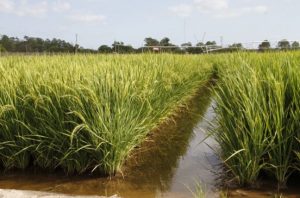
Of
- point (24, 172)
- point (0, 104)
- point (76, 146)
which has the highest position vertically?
point (0, 104)

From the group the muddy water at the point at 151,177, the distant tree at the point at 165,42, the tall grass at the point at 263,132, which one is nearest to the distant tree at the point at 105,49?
the distant tree at the point at 165,42

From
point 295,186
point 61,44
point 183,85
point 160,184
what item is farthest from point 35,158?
point 61,44

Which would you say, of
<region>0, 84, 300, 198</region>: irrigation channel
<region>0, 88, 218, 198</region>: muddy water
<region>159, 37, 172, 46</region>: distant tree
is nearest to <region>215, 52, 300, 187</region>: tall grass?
<region>0, 84, 300, 198</region>: irrigation channel

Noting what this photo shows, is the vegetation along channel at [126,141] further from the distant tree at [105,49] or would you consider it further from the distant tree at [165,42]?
the distant tree at [165,42]

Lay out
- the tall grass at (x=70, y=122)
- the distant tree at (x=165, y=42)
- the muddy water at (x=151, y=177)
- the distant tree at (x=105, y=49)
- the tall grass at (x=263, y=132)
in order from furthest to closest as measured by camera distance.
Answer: the distant tree at (x=165, y=42)
the distant tree at (x=105, y=49)
the tall grass at (x=70, y=122)
the muddy water at (x=151, y=177)
the tall grass at (x=263, y=132)

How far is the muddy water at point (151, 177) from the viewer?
285 centimetres

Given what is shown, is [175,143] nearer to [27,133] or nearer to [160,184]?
[160,184]

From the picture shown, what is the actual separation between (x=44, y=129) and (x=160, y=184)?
1.07m

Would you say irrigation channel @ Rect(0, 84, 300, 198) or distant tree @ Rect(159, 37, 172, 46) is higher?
distant tree @ Rect(159, 37, 172, 46)

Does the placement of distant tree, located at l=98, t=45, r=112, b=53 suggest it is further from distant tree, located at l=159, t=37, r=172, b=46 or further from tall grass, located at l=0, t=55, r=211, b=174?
tall grass, located at l=0, t=55, r=211, b=174

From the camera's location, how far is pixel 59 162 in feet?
10.2

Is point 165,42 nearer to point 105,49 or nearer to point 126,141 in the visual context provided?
point 105,49

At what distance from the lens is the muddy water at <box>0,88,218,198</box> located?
2.85 meters

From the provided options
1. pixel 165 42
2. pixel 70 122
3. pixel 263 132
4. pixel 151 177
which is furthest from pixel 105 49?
pixel 263 132
